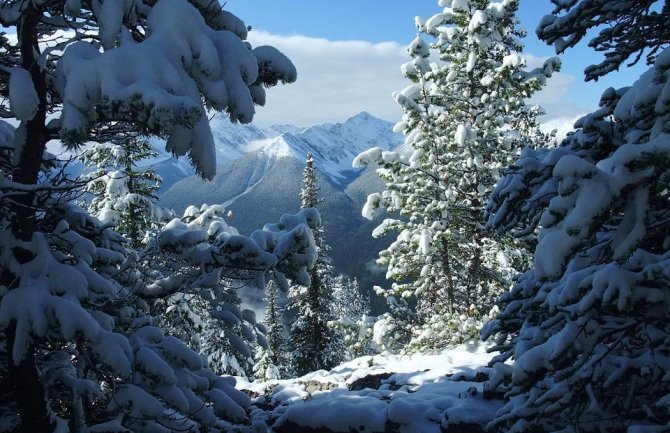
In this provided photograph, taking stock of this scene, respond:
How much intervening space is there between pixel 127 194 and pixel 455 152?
1141 cm

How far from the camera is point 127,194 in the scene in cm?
1648

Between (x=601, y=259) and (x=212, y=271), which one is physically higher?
(x=212, y=271)

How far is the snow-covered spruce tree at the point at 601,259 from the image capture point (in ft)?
8.81

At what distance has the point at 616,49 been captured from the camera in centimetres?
465

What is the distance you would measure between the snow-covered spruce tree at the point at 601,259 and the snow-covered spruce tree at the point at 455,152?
7.44 metres

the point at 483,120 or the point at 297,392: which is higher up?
the point at 483,120

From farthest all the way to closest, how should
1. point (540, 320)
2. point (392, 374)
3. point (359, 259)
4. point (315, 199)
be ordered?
point (359, 259), point (315, 199), point (392, 374), point (540, 320)

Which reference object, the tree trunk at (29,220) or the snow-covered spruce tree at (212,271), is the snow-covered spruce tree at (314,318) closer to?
the snow-covered spruce tree at (212,271)

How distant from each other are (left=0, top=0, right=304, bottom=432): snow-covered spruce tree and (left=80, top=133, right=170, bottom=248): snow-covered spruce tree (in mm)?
11078

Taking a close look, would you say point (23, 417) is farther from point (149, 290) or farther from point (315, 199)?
point (315, 199)

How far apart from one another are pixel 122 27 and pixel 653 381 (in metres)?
4.50

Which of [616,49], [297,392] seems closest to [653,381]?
[616,49]

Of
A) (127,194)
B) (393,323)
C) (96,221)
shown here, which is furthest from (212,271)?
(127,194)

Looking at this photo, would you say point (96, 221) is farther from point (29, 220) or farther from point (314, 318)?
point (314, 318)
